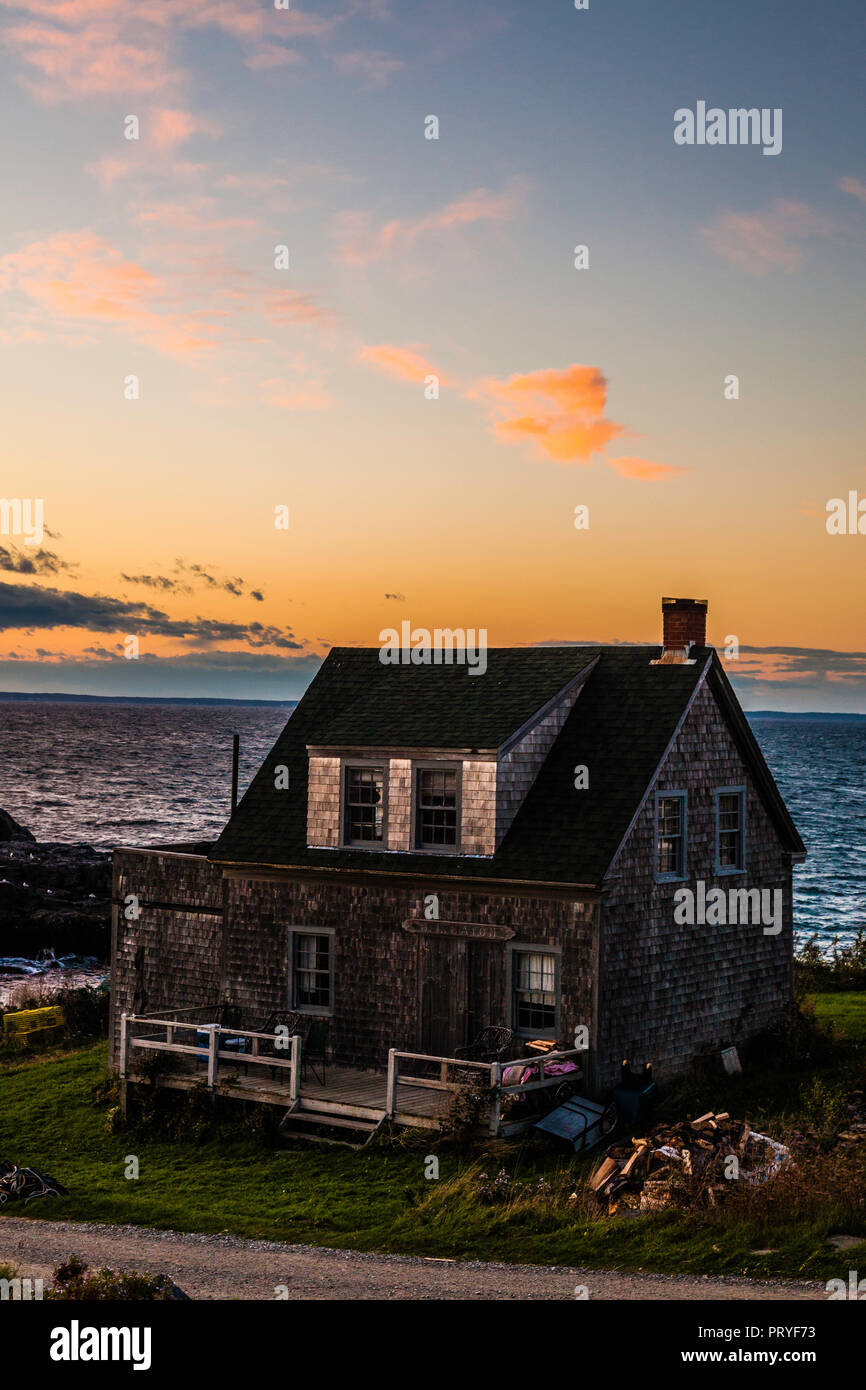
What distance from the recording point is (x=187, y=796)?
124 meters

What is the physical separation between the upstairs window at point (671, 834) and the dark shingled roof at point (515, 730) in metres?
0.94

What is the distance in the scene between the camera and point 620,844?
74.8 feet

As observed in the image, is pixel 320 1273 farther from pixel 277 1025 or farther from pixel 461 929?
pixel 277 1025

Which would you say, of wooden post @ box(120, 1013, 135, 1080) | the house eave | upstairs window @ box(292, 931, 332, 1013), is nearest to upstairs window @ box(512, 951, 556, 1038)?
the house eave

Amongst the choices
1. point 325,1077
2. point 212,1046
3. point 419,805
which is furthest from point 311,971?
point 419,805

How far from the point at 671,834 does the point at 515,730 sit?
3318mm

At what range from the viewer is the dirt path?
14537 mm

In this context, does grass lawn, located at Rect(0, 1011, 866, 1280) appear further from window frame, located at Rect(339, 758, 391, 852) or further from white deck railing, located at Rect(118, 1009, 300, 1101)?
window frame, located at Rect(339, 758, 391, 852)

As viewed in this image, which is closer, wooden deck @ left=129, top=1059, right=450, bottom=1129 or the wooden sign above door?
wooden deck @ left=129, top=1059, right=450, bottom=1129

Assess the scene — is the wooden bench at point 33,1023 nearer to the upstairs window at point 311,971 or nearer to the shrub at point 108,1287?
the upstairs window at point 311,971

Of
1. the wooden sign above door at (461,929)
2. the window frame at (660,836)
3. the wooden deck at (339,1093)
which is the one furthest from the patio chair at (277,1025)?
the window frame at (660,836)

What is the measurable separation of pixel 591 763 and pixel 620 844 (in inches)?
86.9

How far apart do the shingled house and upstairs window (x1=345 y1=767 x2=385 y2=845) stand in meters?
0.04

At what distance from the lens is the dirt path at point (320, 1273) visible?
14.5m
